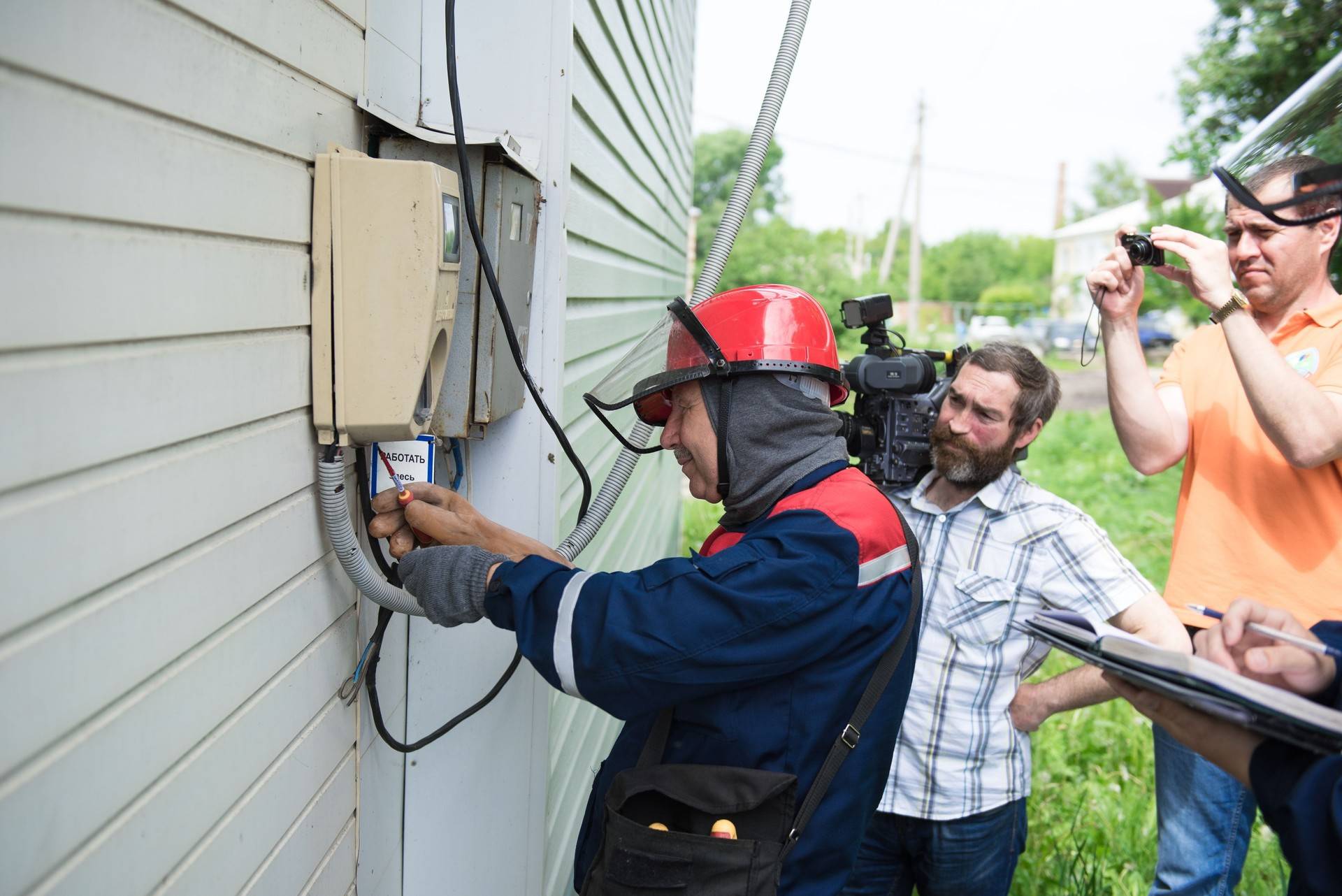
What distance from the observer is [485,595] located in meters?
1.75

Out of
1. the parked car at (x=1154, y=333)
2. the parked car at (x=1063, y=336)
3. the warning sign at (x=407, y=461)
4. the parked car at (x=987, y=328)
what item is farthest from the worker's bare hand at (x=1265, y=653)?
the parked car at (x=987, y=328)

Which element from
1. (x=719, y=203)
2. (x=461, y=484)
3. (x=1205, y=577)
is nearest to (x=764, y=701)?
(x=461, y=484)

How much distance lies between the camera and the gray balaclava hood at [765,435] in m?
1.92

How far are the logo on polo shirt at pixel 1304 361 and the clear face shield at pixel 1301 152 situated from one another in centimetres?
68

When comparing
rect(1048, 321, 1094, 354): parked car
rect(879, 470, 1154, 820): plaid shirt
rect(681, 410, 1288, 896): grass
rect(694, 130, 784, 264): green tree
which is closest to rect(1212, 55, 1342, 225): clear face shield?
rect(879, 470, 1154, 820): plaid shirt

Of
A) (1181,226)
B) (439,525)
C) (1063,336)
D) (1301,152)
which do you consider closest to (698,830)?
(439,525)

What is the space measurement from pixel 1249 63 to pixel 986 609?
1189cm

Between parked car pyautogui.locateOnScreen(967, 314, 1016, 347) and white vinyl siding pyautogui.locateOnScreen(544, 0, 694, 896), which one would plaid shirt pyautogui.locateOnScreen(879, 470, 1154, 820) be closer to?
white vinyl siding pyautogui.locateOnScreen(544, 0, 694, 896)

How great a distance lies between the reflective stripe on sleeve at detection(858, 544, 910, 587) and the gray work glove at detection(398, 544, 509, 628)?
24.3 inches

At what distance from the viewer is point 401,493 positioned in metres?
1.89

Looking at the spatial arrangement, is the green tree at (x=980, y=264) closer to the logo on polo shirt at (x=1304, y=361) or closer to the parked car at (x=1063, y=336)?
the parked car at (x=1063, y=336)

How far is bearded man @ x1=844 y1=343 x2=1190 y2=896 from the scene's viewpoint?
8.82 feet

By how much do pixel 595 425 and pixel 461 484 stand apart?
122cm

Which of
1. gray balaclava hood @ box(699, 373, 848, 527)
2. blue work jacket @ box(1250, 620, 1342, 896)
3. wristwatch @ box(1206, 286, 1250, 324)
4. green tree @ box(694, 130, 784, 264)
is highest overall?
green tree @ box(694, 130, 784, 264)
